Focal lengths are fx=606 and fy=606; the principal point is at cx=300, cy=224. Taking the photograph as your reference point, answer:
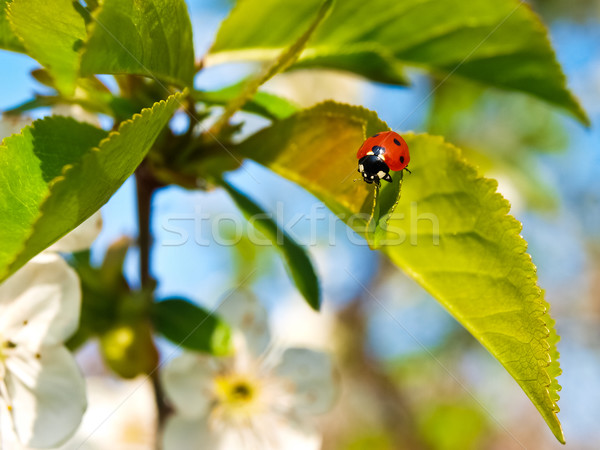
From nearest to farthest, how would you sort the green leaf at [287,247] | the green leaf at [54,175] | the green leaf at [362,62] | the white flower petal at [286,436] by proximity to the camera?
the green leaf at [54,175] < the green leaf at [287,247] < the green leaf at [362,62] < the white flower petal at [286,436]

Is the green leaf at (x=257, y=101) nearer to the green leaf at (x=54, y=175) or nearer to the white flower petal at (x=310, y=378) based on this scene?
the green leaf at (x=54, y=175)

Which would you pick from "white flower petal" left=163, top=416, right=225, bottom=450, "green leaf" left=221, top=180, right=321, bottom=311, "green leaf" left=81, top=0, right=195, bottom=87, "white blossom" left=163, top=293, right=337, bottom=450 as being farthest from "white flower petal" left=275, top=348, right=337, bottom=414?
"green leaf" left=81, top=0, right=195, bottom=87

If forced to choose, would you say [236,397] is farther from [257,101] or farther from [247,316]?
[257,101]

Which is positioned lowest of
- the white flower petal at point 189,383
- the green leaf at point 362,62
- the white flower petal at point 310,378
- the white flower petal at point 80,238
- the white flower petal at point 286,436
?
the white flower petal at point 286,436

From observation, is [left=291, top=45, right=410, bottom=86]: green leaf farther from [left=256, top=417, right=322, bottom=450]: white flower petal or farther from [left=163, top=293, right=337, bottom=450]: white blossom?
[left=256, top=417, right=322, bottom=450]: white flower petal

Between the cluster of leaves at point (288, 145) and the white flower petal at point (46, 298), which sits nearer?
the cluster of leaves at point (288, 145)

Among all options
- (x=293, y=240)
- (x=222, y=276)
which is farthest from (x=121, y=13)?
(x=222, y=276)

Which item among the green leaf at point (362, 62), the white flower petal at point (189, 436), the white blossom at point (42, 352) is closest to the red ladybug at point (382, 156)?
the green leaf at point (362, 62)

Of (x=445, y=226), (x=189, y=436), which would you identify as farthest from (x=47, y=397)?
(x=445, y=226)
